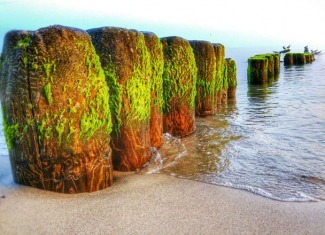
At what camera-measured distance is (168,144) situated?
5418mm

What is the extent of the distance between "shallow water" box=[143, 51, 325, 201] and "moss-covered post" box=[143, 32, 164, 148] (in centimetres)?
28

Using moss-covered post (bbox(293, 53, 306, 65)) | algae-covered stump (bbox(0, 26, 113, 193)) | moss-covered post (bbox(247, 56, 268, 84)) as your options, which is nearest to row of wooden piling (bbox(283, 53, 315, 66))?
moss-covered post (bbox(293, 53, 306, 65))

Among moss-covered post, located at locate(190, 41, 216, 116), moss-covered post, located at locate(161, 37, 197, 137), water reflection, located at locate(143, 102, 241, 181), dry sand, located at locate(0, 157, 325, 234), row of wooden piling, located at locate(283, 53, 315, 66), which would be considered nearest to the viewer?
dry sand, located at locate(0, 157, 325, 234)

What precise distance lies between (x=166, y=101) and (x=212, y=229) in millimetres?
3672

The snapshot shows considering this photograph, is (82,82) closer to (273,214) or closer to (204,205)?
(204,205)

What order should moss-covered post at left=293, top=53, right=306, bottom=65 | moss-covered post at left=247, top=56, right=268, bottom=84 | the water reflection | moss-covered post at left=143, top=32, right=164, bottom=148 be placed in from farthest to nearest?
moss-covered post at left=293, top=53, right=306, bottom=65 → moss-covered post at left=247, top=56, right=268, bottom=84 → moss-covered post at left=143, top=32, right=164, bottom=148 → the water reflection

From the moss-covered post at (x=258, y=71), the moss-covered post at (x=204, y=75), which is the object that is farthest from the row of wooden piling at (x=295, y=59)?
the moss-covered post at (x=204, y=75)

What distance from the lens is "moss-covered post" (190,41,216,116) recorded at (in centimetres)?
738

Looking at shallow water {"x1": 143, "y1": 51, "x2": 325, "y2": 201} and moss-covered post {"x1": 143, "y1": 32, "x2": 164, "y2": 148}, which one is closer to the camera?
shallow water {"x1": 143, "y1": 51, "x2": 325, "y2": 201}

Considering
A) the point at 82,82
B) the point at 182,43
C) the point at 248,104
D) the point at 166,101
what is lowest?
the point at 248,104

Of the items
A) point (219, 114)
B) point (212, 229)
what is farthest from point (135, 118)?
point (219, 114)

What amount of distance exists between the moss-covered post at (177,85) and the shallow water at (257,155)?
303 mm

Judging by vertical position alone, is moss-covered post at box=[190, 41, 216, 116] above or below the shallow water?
above

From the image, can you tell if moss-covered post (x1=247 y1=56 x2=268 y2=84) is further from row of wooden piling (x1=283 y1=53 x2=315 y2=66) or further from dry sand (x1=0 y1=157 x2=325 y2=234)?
row of wooden piling (x1=283 y1=53 x2=315 y2=66)
